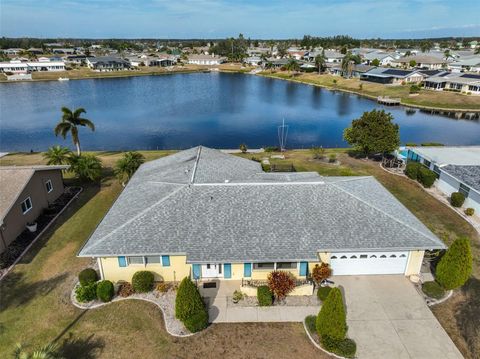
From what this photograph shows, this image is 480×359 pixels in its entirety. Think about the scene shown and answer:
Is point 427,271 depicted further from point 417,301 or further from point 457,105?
point 457,105

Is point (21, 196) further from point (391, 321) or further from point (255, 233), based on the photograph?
point (391, 321)

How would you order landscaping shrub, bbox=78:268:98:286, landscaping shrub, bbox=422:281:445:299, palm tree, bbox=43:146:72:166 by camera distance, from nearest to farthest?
landscaping shrub, bbox=422:281:445:299 < landscaping shrub, bbox=78:268:98:286 < palm tree, bbox=43:146:72:166

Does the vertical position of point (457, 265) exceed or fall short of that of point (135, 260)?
it exceeds it

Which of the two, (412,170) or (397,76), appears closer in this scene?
(412,170)

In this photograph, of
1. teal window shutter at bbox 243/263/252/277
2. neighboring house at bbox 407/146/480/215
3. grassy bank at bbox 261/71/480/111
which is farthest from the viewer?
grassy bank at bbox 261/71/480/111

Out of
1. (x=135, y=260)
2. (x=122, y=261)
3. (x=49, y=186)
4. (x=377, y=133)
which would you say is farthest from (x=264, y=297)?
(x=377, y=133)

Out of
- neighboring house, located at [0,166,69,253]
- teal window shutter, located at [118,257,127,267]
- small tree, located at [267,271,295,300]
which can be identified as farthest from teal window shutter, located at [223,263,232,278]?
neighboring house, located at [0,166,69,253]

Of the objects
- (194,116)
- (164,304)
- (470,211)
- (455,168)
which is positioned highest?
(455,168)

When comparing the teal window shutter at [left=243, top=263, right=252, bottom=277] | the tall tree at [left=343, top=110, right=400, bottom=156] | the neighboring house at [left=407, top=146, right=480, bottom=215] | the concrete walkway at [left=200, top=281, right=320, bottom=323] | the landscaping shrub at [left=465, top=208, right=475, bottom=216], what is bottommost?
the concrete walkway at [left=200, top=281, right=320, bottom=323]

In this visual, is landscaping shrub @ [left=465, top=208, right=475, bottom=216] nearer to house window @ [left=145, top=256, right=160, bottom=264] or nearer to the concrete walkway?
the concrete walkway
